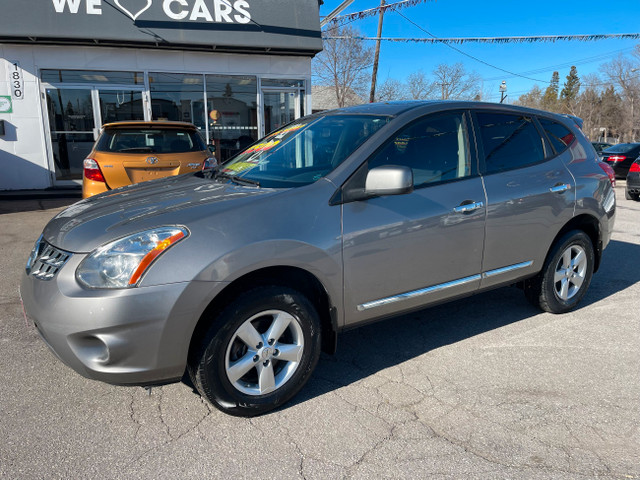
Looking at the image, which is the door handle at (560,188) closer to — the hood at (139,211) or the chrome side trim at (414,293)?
the chrome side trim at (414,293)

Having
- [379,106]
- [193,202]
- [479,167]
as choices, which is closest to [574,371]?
[479,167]

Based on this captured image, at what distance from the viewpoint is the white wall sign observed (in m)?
11.4

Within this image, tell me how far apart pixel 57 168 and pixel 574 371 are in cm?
1243

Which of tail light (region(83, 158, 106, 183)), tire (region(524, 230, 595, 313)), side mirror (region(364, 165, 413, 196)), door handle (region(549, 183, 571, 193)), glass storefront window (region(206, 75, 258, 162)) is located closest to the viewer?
side mirror (region(364, 165, 413, 196))

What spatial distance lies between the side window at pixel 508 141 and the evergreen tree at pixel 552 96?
239 feet

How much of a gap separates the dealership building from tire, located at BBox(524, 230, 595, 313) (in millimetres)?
9881

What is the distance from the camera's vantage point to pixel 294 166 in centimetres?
334

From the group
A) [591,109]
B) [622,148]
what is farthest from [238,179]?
[591,109]

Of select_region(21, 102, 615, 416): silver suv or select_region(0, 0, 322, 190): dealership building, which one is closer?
select_region(21, 102, 615, 416): silver suv

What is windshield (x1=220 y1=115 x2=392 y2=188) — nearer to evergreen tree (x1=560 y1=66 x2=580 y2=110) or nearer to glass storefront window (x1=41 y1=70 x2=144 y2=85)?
glass storefront window (x1=41 y1=70 x2=144 y2=85)

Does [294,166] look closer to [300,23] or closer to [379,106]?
[379,106]

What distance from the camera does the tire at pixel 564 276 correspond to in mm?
4156

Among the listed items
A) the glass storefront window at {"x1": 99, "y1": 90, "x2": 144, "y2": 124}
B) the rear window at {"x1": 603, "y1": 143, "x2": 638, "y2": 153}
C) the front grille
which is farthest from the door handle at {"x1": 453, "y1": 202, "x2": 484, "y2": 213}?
the rear window at {"x1": 603, "y1": 143, "x2": 638, "y2": 153}

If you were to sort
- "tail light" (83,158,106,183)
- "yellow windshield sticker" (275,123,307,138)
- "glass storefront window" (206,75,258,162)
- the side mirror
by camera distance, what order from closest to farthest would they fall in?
the side mirror < "yellow windshield sticker" (275,123,307,138) < "tail light" (83,158,106,183) < "glass storefront window" (206,75,258,162)
